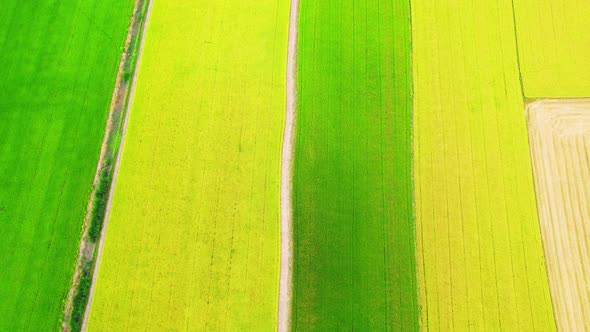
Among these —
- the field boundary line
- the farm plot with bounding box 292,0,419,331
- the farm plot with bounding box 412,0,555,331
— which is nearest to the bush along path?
the field boundary line

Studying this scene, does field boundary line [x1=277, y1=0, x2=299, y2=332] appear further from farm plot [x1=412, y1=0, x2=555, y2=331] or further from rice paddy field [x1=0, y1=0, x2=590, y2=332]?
farm plot [x1=412, y1=0, x2=555, y2=331]

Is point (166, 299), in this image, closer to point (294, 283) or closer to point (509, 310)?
point (294, 283)

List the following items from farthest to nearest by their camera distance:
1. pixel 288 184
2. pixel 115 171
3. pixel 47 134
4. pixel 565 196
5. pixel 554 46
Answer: pixel 554 46 < pixel 47 134 < pixel 115 171 < pixel 288 184 < pixel 565 196

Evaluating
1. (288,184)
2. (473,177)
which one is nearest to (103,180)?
(288,184)

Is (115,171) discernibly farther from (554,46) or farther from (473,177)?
(554,46)

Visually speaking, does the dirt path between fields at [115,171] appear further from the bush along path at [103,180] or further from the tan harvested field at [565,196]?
the tan harvested field at [565,196]

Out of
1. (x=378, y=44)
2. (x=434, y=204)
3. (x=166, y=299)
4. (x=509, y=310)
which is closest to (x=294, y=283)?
(x=166, y=299)
